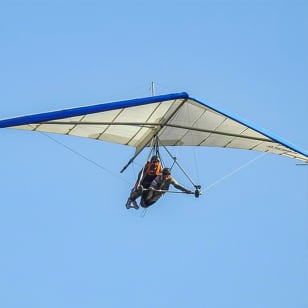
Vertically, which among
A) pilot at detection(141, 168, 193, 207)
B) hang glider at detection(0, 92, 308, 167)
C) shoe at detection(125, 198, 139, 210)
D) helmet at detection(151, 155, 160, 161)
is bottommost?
shoe at detection(125, 198, 139, 210)

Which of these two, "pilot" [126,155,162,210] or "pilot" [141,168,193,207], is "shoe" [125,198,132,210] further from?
"pilot" [141,168,193,207]

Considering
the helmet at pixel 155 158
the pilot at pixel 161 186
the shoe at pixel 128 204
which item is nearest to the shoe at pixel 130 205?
the shoe at pixel 128 204

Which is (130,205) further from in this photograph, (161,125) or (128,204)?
(161,125)

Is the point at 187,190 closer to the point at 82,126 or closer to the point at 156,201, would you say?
the point at 156,201

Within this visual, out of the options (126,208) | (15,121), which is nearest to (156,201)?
(126,208)

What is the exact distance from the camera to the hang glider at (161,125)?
973 inches

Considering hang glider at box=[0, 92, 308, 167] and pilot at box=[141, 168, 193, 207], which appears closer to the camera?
hang glider at box=[0, 92, 308, 167]

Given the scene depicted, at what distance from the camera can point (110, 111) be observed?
25203mm

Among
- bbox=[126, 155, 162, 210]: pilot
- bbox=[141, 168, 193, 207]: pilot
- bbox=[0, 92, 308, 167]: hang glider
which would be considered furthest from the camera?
bbox=[126, 155, 162, 210]: pilot

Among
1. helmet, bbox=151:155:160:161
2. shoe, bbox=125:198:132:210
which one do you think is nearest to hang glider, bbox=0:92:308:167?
helmet, bbox=151:155:160:161

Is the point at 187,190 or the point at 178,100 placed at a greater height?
the point at 178,100

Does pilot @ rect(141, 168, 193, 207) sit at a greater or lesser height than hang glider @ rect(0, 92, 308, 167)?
lesser

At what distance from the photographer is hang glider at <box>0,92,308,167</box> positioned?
24719 millimetres

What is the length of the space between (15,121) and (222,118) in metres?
5.59
